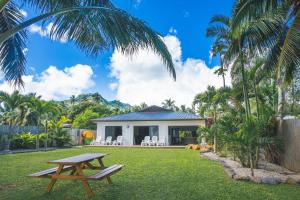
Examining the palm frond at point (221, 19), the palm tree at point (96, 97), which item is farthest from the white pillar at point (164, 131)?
the palm tree at point (96, 97)

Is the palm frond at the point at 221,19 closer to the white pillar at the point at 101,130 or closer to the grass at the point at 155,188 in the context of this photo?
the grass at the point at 155,188

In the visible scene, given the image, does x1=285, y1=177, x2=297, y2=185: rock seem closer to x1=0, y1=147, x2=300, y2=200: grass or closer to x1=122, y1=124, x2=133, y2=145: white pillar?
x1=0, y1=147, x2=300, y2=200: grass

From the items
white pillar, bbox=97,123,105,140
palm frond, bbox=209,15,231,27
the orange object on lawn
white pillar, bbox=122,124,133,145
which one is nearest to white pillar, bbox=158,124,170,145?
white pillar, bbox=122,124,133,145

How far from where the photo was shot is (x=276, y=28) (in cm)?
781

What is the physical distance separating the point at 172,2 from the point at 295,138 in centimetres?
691

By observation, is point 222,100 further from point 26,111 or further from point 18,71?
point 26,111

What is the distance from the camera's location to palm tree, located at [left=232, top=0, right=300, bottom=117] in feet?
18.1

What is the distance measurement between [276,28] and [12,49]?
8.02 metres

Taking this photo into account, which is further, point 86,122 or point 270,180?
point 86,122

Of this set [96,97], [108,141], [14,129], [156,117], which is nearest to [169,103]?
[96,97]

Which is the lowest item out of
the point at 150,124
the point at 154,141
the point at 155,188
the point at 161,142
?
the point at 155,188

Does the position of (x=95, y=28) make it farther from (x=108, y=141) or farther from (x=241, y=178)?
(x=108, y=141)

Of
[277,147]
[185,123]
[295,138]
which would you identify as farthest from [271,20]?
[185,123]

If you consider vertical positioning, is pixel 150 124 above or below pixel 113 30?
below
